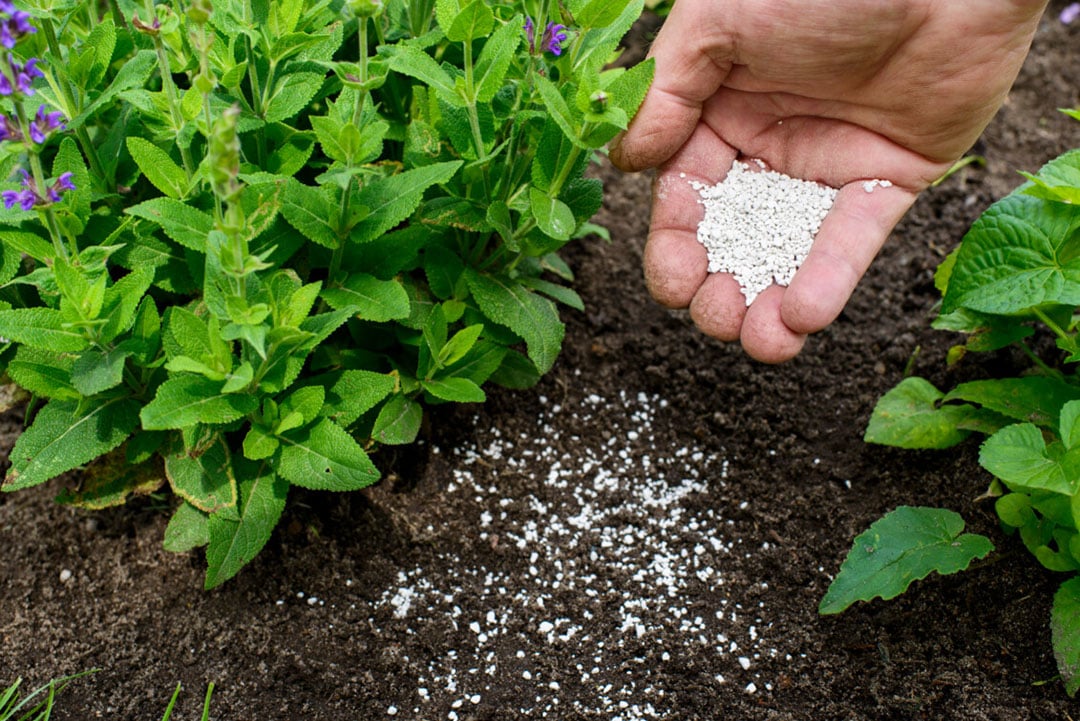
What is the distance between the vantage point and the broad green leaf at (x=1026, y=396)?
2627mm

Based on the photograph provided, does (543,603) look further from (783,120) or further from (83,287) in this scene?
(783,120)

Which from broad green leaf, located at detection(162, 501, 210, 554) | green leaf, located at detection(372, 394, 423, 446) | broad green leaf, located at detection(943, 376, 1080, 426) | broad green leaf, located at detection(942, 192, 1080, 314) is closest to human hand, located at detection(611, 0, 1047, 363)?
broad green leaf, located at detection(942, 192, 1080, 314)

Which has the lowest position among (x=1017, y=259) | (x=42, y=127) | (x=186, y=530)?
(x=186, y=530)

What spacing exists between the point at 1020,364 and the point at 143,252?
2.68 meters

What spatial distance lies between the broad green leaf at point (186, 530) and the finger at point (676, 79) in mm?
1545

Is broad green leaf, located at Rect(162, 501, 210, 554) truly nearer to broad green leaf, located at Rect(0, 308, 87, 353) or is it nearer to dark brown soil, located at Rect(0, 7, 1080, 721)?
dark brown soil, located at Rect(0, 7, 1080, 721)

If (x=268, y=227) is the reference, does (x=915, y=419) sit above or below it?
below

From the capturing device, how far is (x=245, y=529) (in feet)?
8.00

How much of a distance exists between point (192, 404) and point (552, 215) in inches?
37.8

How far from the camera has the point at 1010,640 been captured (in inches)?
99.8

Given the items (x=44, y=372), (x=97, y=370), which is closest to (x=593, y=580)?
(x=97, y=370)

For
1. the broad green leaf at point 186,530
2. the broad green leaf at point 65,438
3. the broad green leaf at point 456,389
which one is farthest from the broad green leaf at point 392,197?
the broad green leaf at point 186,530

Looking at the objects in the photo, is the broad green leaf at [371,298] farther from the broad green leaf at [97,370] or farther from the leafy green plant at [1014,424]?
the leafy green plant at [1014,424]

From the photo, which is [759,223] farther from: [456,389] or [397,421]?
[397,421]
